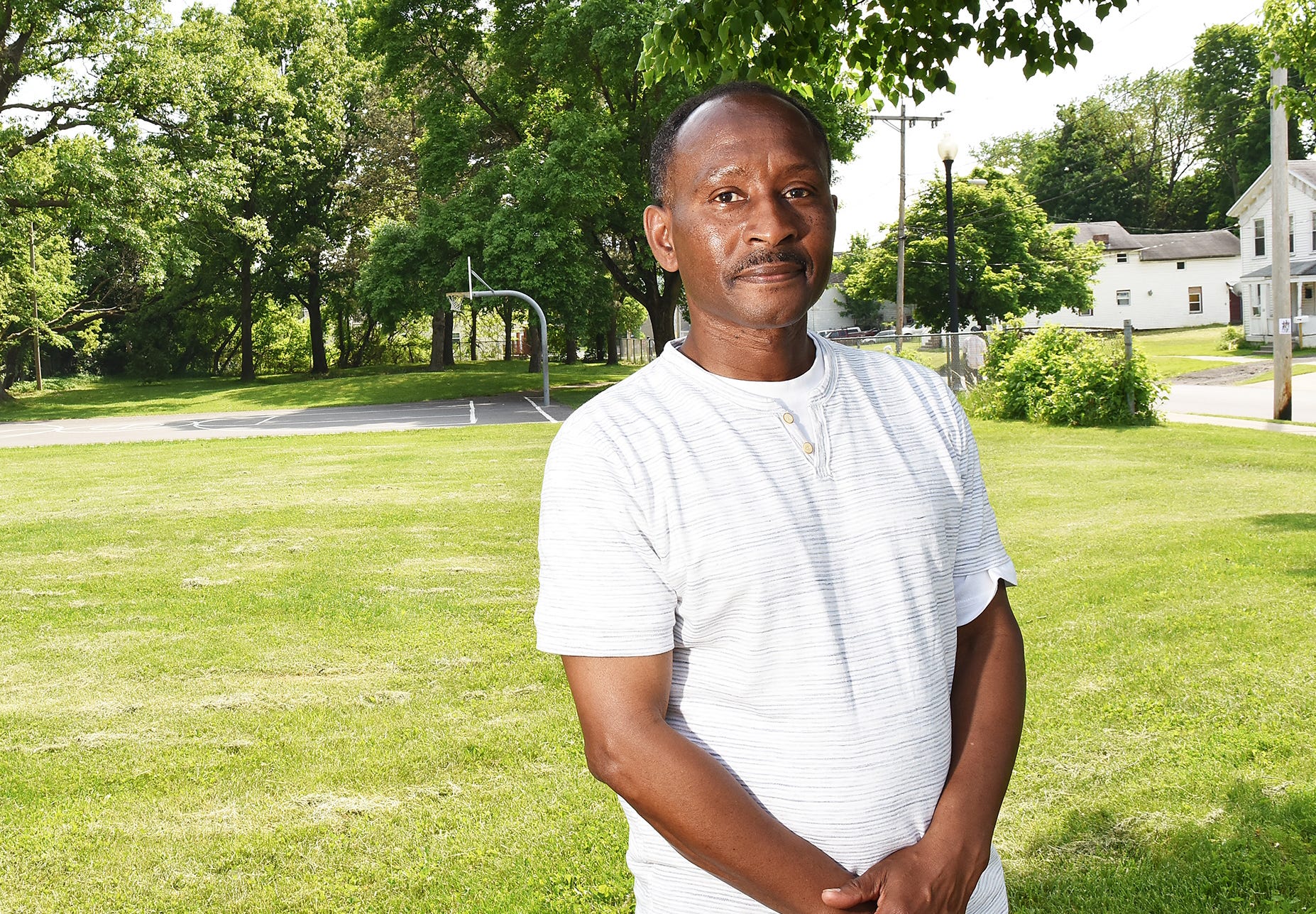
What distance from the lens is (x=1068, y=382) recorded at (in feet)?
61.9

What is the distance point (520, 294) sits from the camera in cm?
2961

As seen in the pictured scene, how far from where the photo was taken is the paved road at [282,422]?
974 inches

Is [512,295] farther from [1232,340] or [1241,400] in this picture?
[1232,340]

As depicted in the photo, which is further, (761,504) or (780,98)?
(780,98)

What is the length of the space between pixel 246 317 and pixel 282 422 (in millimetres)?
18315

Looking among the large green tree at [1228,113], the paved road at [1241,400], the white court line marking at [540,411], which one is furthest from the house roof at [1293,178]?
the white court line marking at [540,411]

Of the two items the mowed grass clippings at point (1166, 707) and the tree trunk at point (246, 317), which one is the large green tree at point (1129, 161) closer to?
the tree trunk at point (246, 317)

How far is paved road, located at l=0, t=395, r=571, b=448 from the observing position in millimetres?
24734

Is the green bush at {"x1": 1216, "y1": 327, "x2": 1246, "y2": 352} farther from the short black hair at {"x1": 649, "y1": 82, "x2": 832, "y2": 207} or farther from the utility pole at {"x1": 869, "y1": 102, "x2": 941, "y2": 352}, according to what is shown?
the short black hair at {"x1": 649, "y1": 82, "x2": 832, "y2": 207}

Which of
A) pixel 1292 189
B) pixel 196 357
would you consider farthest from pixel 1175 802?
pixel 196 357

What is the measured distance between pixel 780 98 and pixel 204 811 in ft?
12.7

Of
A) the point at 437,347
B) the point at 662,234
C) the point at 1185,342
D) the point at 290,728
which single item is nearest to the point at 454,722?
the point at 290,728

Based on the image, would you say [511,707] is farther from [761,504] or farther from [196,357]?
[196,357]

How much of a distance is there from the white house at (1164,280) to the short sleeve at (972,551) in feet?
214
